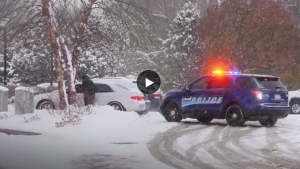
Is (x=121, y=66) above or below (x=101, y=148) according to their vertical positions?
above

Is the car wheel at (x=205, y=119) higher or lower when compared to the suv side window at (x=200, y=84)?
lower

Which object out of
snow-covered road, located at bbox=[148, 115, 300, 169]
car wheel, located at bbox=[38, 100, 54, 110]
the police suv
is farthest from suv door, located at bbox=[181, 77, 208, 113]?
car wheel, located at bbox=[38, 100, 54, 110]

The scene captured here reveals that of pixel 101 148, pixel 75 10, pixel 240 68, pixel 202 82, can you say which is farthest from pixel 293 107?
pixel 101 148

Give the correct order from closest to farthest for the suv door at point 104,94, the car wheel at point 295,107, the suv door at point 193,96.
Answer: the suv door at point 193,96, the suv door at point 104,94, the car wheel at point 295,107

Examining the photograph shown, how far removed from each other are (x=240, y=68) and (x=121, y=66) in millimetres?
13208

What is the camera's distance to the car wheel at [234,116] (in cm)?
1781

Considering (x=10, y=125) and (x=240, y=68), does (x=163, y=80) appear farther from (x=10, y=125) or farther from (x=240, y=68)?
(x=10, y=125)

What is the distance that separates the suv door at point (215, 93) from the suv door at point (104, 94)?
4.40 m

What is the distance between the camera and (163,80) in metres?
42.5

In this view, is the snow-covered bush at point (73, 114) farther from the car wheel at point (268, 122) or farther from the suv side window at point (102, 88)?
the car wheel at point (268, 122)

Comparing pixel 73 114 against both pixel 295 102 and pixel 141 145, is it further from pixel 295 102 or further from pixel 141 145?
pixel 295 102

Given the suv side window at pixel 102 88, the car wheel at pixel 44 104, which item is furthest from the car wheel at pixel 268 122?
the car wheel at pixel 44 104
